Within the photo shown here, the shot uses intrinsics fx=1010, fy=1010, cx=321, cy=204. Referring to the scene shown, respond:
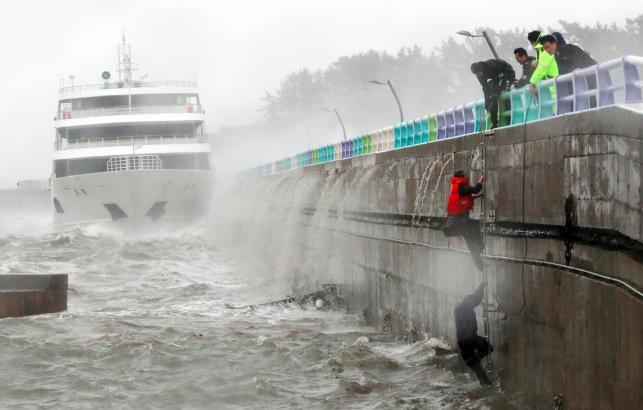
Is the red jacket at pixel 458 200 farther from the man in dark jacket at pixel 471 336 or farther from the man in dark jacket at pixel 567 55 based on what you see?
the man in dark jacket at pixel 567 55

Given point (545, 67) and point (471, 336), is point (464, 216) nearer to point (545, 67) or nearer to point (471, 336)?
point (471, 336)

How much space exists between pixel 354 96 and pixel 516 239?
11488cm

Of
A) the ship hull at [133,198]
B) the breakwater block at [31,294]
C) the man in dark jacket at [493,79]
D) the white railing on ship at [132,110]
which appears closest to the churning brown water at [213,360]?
the breakwater block at [31,294]

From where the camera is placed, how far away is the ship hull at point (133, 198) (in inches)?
1960

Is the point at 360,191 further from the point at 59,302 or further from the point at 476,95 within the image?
the point at 476,95

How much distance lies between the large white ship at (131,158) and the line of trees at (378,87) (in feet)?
129

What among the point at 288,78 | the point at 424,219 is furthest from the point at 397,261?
the point at 288,78

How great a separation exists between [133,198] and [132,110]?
4860mm

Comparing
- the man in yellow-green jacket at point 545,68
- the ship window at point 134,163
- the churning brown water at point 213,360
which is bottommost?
the churning brown water at point 213,360

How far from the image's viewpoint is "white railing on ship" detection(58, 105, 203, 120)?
52.1 metres

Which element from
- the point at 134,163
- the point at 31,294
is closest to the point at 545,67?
the point at 31,294

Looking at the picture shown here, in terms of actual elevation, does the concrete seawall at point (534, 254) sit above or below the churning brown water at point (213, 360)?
above

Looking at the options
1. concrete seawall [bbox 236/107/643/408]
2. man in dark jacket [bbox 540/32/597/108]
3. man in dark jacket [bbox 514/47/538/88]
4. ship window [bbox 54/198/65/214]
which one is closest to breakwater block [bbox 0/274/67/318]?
concrete seawall [bbox 236/107/643/408]

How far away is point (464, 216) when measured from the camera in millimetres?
14727
